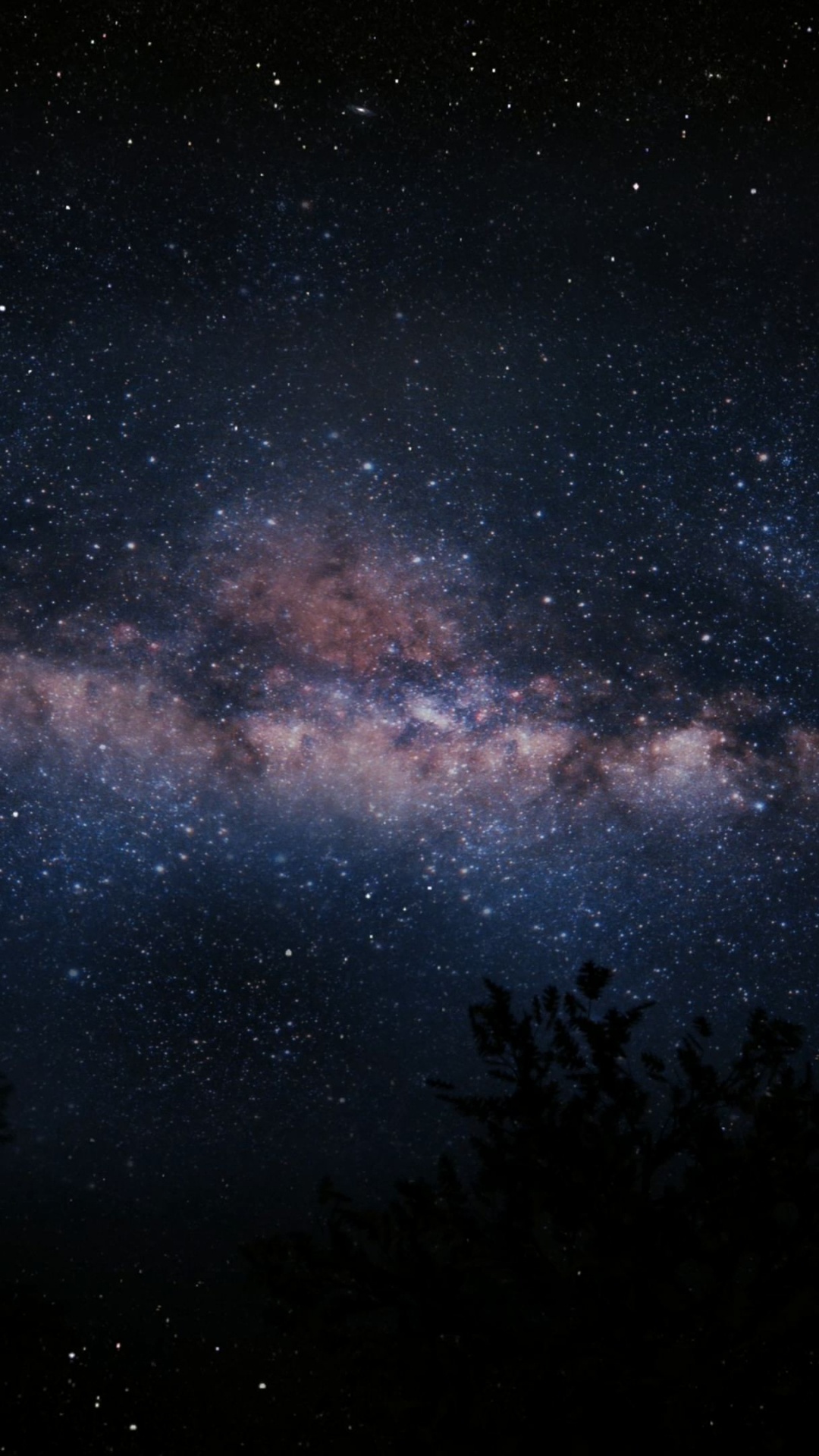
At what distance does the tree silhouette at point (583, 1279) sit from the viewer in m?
3.57

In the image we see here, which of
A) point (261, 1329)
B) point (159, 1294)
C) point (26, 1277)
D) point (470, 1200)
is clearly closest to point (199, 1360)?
point (261, 1329)

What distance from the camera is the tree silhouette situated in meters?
3.57

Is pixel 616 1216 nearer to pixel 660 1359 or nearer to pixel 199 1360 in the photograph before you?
pixel 660 1359

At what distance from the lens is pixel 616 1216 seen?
3.93 meters

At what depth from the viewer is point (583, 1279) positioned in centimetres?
373

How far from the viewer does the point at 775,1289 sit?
378cm

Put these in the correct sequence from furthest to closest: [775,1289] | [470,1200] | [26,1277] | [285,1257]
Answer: [26,1277] → [470,1200] → [285,1257] → [775,1289]

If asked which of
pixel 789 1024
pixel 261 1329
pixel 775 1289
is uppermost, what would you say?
pixel 789 1024

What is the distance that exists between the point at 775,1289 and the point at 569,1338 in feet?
3.51

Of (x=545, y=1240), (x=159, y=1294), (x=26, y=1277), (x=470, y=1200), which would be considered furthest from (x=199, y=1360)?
(x=545, y=1240)

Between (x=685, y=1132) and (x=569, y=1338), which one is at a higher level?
(x=685, y=1132)

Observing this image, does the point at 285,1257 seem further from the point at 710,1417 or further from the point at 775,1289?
the point at 775,1289

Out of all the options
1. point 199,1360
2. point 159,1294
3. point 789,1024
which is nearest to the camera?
point 789,1024

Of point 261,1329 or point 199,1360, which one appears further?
point 261,1329
